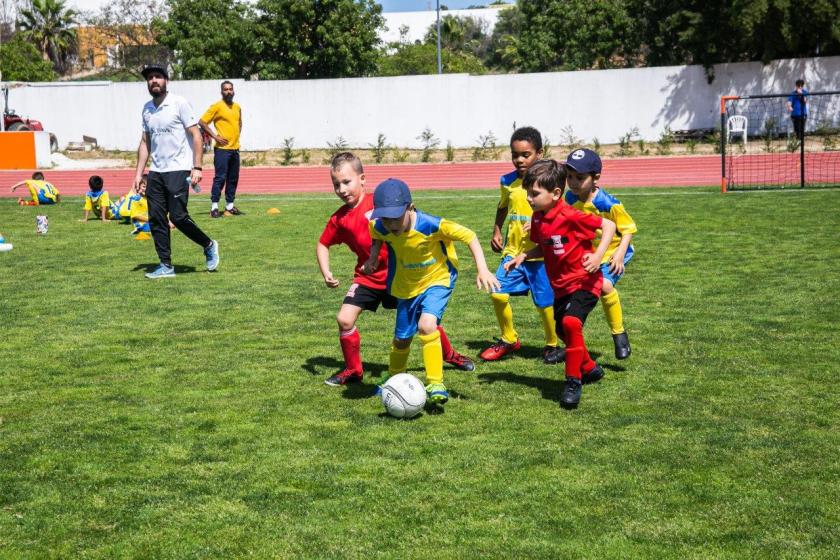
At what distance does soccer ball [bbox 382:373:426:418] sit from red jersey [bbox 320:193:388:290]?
109cm

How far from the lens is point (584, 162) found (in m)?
6.73

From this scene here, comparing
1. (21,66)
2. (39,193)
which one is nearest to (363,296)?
(39,193)

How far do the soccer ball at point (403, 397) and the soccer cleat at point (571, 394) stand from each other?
852mm

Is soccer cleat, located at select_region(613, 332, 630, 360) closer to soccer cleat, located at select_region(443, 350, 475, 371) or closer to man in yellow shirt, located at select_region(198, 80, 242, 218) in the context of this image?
soccer cleat, located at select_region(443, 350, 475, 371)

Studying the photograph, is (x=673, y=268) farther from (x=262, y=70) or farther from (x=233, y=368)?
(x=262, y=70)

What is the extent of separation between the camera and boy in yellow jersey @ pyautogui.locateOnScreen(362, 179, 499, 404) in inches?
234

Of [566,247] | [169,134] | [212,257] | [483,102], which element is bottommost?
[212,257]

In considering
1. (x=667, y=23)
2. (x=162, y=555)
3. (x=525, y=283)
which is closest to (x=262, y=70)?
(x=667, y=23)

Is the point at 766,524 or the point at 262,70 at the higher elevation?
the point at 262,70

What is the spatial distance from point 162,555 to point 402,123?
34.7m

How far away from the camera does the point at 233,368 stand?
713 centimetres

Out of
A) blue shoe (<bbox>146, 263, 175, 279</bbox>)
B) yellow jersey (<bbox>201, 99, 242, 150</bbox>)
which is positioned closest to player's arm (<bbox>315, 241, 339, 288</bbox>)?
blue shoe (<bbox>146, 263, 175, 279</bbox>)

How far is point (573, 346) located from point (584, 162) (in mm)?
1327

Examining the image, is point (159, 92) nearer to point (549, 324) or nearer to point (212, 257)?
point (212, 257)
